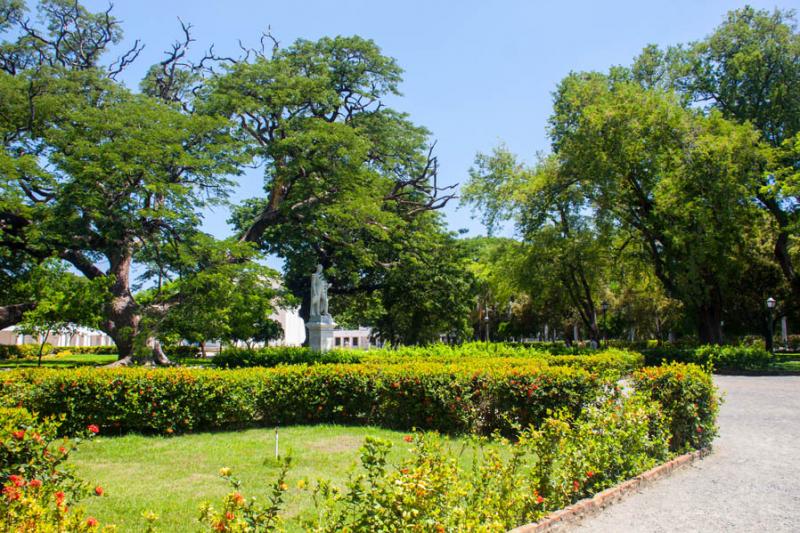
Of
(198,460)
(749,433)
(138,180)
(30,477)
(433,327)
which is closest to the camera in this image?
(30,477)

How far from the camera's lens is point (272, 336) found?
5062 cm

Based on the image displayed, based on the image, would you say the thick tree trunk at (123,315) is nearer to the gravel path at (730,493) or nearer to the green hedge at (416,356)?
the green hedge at (416,356)

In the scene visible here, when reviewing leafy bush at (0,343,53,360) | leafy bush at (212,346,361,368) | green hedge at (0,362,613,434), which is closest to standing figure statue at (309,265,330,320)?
leafy bush at (212,346,361,368)

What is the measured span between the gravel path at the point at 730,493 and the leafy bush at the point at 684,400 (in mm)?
347

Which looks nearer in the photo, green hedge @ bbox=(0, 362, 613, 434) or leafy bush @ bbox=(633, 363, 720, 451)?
leafy bush @ bbox=(633, 363, 720, 451)

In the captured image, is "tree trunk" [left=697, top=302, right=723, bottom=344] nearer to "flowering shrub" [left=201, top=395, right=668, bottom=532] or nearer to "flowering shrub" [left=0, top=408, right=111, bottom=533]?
"flowering shrub" [left=201, top=395, right=668, bottom=532]

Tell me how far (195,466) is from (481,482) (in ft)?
13.4

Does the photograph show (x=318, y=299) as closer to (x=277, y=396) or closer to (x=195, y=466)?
(x=277, y=396)

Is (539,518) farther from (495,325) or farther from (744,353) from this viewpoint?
(495,325)

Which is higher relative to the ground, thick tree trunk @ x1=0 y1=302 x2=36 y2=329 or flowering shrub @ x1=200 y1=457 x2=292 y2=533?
thick tree trunk @ x1=0 y1=302 x2=36 y2=329

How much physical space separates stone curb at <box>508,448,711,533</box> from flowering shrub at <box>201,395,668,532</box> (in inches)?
4.1

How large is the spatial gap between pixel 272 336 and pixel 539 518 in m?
48.0

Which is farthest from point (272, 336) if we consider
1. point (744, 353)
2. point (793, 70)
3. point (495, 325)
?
point (793, 70)

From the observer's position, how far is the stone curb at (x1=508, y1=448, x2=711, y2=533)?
14.8ft
